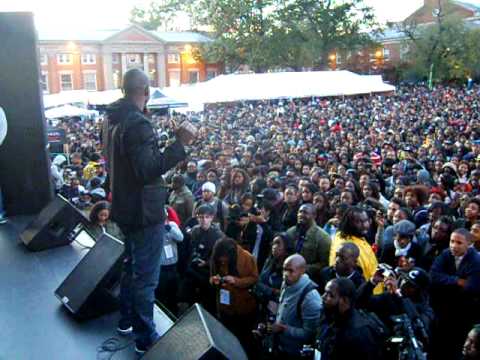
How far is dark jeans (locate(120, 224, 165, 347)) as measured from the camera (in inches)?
113

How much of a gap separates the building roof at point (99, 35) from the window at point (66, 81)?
3677 mm

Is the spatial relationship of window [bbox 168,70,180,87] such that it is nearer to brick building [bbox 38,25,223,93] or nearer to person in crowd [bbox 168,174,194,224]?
brick building [bbox 38,25,223,93]

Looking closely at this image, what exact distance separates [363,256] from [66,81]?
54.7 m

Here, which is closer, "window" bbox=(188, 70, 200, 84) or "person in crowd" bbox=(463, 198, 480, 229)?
"person in crowd" bbox=(463, 198, 480, 229)

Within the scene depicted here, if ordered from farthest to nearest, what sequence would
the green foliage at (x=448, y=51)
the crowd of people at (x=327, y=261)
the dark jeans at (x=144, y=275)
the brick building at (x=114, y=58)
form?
the brick building at (x=114, y=58) → the green foliage at (x=448, y=51) → the crowd of people at (x=327, y=261) → the dark jeans at (x=144, y=275)

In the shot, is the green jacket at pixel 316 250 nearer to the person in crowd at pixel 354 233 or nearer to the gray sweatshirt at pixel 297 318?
the person in crowd at pixel 354 233

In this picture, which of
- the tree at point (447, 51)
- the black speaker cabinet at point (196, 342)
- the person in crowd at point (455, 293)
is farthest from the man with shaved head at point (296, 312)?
the tree at point (447, 51)

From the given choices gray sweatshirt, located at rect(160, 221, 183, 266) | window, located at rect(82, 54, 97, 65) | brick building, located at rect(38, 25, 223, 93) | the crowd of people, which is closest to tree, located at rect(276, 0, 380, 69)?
brick building, located at rect(38, 25, 223, 93)

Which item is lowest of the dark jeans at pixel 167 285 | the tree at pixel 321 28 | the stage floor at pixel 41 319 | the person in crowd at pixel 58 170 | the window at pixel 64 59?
the dark jeans at pixel 167 285

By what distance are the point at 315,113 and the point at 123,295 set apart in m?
22.1

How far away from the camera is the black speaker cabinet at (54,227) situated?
4637 mm

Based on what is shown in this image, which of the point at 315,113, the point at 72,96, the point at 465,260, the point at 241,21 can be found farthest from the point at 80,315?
the point at 241,21

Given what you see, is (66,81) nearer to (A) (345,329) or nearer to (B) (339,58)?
(B) (339,58)

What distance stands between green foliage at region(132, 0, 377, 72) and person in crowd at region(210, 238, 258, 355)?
3709 centimetres
